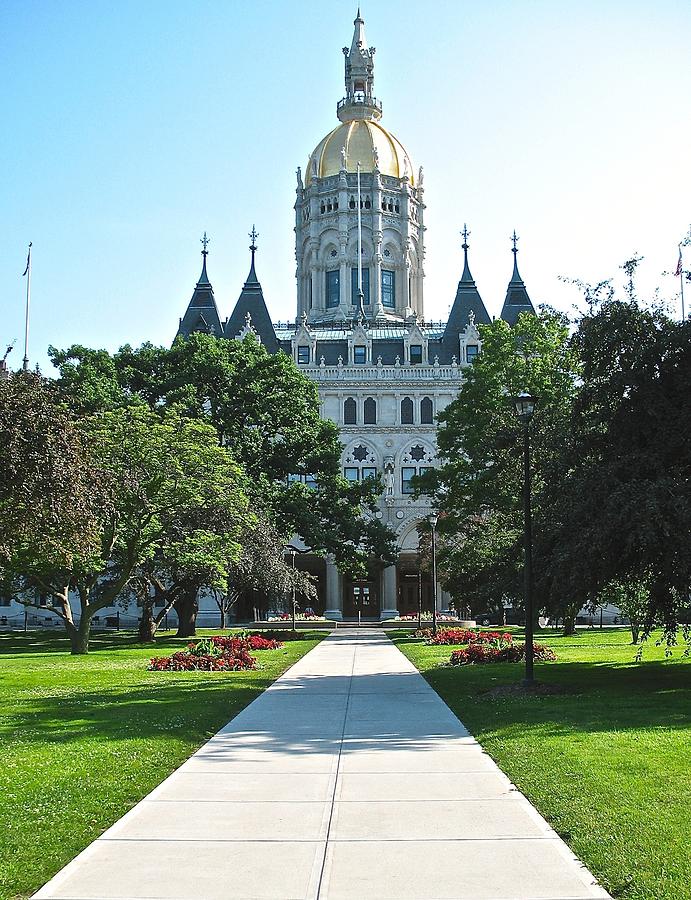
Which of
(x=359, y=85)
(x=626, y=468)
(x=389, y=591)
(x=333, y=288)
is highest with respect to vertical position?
(x=359, y=85)

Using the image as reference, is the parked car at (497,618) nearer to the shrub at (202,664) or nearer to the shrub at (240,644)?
the shrub at (240,644)

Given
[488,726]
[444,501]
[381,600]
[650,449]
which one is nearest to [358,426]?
[381,600]

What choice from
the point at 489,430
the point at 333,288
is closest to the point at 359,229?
the point at 333,288

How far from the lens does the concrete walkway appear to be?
7379mm

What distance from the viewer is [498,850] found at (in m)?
8.28

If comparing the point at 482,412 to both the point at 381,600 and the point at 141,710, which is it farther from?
the point at 381,600

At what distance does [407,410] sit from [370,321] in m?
16.0

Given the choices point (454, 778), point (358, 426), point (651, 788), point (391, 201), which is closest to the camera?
point (651, 788)

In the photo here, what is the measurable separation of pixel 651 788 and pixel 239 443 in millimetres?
41771

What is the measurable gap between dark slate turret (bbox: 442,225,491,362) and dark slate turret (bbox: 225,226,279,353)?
50.5 ft

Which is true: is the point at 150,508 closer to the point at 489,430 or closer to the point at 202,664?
the point at 202,664

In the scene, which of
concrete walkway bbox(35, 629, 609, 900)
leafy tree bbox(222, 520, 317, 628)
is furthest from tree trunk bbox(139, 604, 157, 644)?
concrete walkway bbox(35, 629, 609, 900)

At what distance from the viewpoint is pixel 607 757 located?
40.5 feet

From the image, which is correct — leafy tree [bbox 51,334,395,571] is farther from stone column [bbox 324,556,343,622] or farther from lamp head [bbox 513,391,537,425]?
lamp head [bbox 513,391,537,425]
